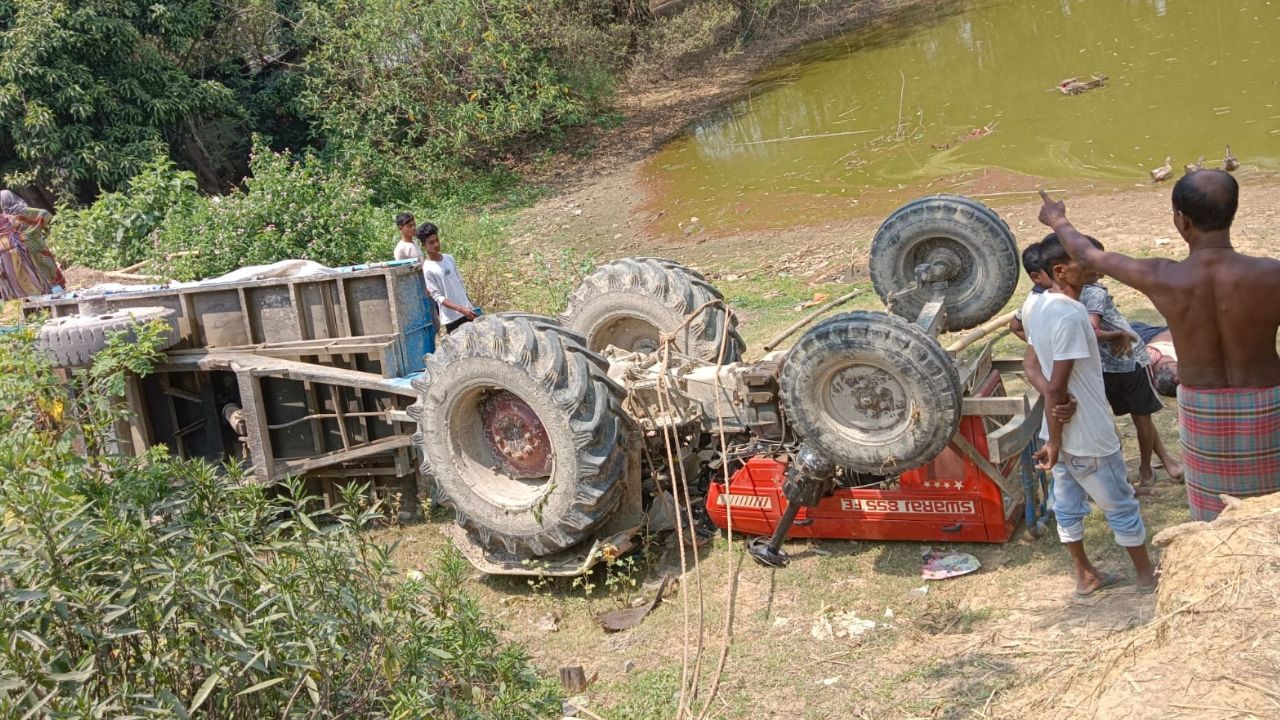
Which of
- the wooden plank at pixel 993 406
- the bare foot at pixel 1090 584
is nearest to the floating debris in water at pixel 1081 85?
the wooden plank at pixel 993 406

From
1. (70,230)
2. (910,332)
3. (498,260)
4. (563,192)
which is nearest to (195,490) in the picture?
(910,332)

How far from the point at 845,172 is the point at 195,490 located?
12.5m

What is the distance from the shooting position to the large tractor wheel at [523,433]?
6023 mm

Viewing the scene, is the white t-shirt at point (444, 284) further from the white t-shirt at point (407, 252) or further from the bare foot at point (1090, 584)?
the bare foot at point (1090, 584)

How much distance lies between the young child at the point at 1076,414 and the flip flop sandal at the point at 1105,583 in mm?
168

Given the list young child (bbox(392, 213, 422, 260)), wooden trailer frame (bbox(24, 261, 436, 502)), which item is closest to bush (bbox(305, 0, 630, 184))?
young child (bbox(392, 213, 422, 260))

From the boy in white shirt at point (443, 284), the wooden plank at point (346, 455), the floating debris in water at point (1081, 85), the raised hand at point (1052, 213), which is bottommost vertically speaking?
the wooden plank at point (346, 455)

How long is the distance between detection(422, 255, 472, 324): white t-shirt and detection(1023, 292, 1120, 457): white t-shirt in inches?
187

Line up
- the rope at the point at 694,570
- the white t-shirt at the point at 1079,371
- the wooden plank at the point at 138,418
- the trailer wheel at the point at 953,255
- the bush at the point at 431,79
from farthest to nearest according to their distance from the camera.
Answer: the bush at the point at 431,79
the wooden plank at the point at 138,418
the trailer wheel at the point at 953,255
the rope at the point at 694,570
the white t-shirt at the point at 1079,371

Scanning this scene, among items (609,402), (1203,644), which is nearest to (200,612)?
(609,402)

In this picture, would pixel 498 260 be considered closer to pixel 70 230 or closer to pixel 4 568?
pixel 70 230

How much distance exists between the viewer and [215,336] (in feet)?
25.7

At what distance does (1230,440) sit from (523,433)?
3.74 meters

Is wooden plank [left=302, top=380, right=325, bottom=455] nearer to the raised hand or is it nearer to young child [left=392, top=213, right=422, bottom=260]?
young child [left=392, top=213, right=422, bottom=260]
